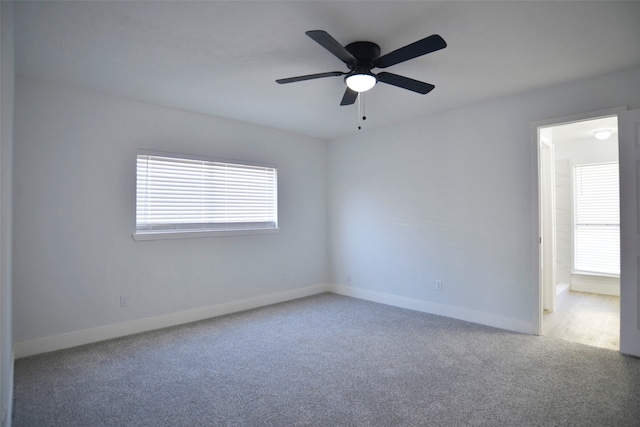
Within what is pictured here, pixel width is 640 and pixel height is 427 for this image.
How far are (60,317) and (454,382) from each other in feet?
11.6

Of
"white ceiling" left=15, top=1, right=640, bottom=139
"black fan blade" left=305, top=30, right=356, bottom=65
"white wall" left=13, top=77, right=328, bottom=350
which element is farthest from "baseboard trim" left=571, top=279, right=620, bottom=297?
"black fan blade" left=305, top=30, right=356, bottom=65

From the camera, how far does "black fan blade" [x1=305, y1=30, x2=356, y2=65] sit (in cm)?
195

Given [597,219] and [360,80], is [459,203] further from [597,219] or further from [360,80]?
[597,219]

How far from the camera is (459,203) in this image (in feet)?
13.6

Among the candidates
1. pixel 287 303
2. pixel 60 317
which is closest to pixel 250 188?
pixel 287 303

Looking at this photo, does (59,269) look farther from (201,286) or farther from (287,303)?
(287,303)

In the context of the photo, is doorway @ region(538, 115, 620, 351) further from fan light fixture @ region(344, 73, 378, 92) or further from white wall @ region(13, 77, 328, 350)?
white wall @ region(13, 77, 328, 350)

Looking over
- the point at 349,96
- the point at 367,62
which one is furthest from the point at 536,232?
the point at 367,62

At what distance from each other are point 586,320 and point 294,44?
4448 mm

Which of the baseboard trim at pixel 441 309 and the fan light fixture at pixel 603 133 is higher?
the fan light fixture at pixel 603 133

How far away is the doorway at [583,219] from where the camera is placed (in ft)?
15.0

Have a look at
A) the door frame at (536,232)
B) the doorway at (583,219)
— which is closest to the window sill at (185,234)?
the door frame at (536,232)

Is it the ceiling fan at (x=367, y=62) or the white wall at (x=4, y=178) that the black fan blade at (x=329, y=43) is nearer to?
the ceiling fan at (x=367, y=62)

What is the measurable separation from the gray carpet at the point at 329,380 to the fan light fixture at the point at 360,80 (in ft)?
7.24
